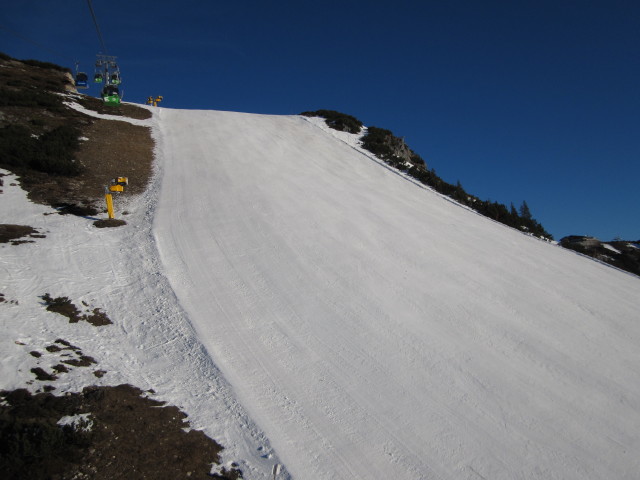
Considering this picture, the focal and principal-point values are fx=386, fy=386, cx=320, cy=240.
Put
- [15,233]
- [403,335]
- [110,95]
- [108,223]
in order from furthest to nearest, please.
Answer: [110,95], [108,223], [15,233], [403,335]

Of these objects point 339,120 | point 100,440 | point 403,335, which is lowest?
point 100,440

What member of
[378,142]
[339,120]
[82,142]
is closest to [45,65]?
[82,142]

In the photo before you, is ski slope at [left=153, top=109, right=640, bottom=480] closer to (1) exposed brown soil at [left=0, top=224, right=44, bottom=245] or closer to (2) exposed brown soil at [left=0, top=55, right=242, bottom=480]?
(2) exposed brown soil at [left=0, top=55, right=242, bottom=480]

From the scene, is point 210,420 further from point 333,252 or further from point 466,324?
point 333,252

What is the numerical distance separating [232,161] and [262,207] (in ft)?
23.4

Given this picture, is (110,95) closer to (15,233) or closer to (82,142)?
(82,142)

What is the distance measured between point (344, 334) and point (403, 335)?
1.22 meters

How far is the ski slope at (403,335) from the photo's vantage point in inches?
212

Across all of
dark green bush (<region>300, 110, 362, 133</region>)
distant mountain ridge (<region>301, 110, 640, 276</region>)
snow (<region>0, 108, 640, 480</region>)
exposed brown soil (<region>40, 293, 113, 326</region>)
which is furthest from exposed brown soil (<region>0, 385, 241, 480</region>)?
dark green bush (<region>300, 110, 362, 133</region>)

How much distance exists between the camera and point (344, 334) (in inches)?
308

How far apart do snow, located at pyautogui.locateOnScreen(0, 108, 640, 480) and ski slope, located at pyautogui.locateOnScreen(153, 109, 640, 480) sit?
36 millimetres

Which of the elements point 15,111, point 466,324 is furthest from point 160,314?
point 15,111

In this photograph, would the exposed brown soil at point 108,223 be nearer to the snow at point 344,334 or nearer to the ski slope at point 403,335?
the snow at point 344,334

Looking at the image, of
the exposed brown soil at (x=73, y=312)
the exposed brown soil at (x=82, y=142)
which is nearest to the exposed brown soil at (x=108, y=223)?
the exposed brown soil at (x=82, y=142)
